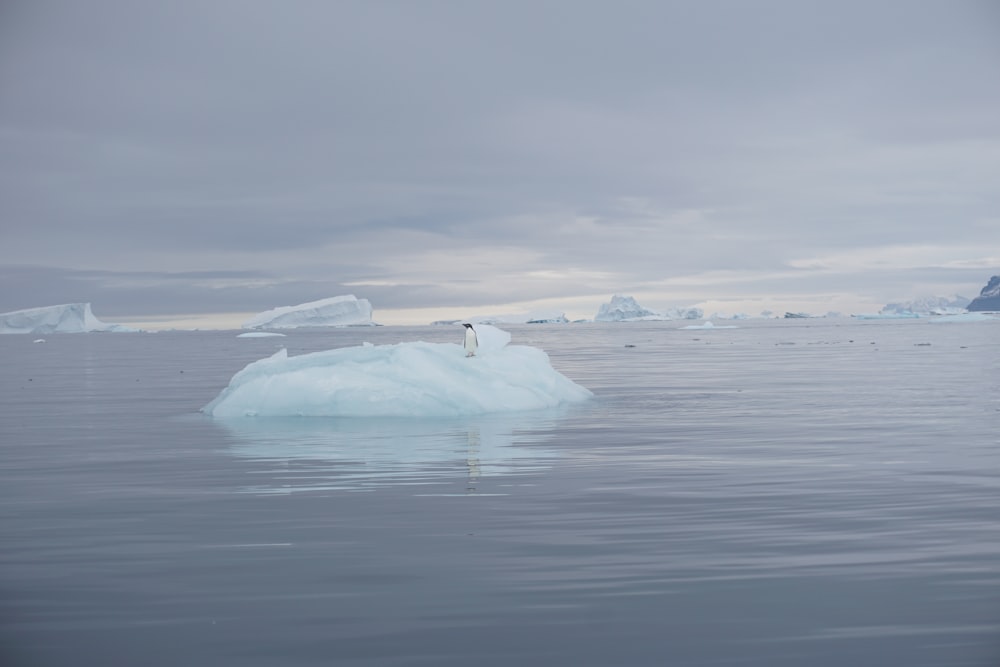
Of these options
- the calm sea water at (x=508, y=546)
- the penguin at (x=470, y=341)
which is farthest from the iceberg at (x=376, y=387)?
the calm sea water at (x=508, y=546)

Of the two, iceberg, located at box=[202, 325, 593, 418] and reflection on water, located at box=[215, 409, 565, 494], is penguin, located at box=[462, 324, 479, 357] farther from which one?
reflection on water, located at box=[215, 409, 565, 494]

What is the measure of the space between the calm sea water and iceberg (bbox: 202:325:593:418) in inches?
129

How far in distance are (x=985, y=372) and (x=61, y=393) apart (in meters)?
36.6

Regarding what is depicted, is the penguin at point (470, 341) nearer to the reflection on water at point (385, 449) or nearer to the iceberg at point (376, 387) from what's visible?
the iceberg at point (376, 387)

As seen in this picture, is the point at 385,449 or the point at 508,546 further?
the point at 385,449

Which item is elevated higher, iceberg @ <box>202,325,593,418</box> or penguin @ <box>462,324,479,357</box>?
penguin @ <box>462,324,479,357</box>

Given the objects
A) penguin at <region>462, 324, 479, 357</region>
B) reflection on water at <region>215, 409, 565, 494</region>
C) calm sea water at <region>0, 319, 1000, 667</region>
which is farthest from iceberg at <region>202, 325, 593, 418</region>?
calm sea water at <region>0, 319, 1000, 667</region>

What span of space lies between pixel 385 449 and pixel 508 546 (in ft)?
28.0

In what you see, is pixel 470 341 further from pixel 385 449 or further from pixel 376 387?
pixel 385 449

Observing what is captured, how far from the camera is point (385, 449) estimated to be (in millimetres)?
18000

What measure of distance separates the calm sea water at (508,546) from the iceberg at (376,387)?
3.29m

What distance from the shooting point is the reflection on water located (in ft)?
47.0

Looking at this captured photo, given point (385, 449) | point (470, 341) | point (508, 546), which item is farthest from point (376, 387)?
point (508, 546)

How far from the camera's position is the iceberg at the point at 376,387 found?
24250 millimetres
